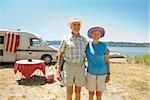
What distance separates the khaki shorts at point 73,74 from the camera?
452 cm

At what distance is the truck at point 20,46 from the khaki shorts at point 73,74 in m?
9.55

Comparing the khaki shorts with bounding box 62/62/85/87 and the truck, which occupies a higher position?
the truck

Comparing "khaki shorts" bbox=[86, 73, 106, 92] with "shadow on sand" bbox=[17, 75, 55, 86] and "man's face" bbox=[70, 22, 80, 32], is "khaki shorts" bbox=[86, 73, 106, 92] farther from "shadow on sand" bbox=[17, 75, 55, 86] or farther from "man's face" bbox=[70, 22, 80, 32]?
"shadow on sand" bbox=[17, 75, 55, 86]

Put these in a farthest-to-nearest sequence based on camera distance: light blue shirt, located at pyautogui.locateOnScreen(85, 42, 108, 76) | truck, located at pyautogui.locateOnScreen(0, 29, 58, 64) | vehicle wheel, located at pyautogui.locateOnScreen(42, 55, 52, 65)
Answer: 1. vehicle wheel, located at pyautogui.locateOnScreen(42, 55, 52, 65)
2. truck, located at pyautogui.locateOnScreen(0, 29, 58, 64)
3. light blue shirt, located at pyautogui.locateOnScreen(85, 42, 108, 76)

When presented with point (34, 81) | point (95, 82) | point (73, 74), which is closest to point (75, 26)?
point (73, 74)

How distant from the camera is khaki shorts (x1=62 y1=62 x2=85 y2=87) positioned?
4516 millimetres

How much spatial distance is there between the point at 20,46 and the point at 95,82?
9.68m

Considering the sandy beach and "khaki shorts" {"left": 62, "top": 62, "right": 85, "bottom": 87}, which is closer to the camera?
"khaki shorts" {"left": 62, "top": 62, "right": 85, "bottom": 87}

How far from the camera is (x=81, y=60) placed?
4.52m

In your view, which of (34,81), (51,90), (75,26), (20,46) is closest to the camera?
(75,26)

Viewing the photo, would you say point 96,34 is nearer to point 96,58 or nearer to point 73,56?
point 96,58

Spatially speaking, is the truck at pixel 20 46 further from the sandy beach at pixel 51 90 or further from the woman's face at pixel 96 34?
the woman's face at pixel 96 34

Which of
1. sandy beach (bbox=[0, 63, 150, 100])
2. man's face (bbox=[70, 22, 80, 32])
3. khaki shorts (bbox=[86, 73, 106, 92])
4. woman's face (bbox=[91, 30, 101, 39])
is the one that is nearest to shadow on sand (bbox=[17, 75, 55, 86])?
sandy beach (bbox=[0, 63, 150, 100])

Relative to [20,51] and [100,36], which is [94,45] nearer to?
[100,36]
